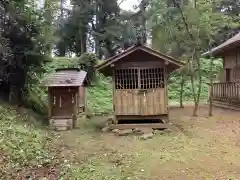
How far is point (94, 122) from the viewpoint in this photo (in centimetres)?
1566

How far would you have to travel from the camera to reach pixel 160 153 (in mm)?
9297

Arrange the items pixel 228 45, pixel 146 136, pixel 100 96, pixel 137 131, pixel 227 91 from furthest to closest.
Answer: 1. pixel 100 96
2. pixel 227 91
3. pixel 228 45
4. pixel 137 131
5. pixel 146 136

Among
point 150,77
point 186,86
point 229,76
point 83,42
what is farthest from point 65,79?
point 83,42

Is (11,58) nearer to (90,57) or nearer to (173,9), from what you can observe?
(173,9)

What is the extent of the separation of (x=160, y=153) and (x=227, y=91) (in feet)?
37.0

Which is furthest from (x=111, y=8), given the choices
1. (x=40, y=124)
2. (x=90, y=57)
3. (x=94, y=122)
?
(x=40, y=124)

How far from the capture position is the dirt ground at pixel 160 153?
300 inches

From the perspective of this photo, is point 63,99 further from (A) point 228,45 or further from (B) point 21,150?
(A) point 228,45

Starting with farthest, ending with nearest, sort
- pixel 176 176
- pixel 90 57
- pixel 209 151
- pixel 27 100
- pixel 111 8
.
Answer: pixel 111 8 → pixel 90 57 → pixel 27 100 → pixel 209 151 → pixel 176 176

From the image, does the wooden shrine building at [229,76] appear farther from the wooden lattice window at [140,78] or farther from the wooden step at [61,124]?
the wooden step at [61,124]

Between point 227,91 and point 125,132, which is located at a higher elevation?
point 227,91

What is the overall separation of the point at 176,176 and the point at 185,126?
611cm

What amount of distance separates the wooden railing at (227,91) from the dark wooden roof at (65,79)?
8226mm

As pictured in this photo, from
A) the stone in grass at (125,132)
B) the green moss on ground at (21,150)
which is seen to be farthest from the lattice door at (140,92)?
the green moss on ground at (21,150)
